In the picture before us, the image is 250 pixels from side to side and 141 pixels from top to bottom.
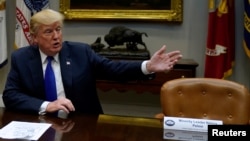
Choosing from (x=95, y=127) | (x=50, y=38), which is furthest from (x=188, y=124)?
(x=50, y=38)

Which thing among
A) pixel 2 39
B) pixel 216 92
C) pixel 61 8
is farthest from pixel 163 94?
pixel 2 39

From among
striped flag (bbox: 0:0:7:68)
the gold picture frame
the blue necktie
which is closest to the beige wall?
the gold picture frame

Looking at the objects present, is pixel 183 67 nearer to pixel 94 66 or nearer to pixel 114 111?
pixel 114 111

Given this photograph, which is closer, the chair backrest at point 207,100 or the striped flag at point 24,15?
the chair backrest at point 207,100

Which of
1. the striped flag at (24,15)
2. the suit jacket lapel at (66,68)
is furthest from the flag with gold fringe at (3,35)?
the suit jacket lapel at (66,68)

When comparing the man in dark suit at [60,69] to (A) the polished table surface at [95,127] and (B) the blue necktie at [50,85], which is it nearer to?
(B) the blue necktie at [50,85]

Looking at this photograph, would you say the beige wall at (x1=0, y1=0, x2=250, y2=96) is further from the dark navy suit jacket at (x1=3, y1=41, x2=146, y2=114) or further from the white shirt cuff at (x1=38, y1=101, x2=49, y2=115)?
the white shirt cuff at (x1=38, y1=101, x2=49, y2=115)

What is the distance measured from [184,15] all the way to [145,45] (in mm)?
564

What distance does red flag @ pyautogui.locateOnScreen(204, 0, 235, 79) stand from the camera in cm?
354

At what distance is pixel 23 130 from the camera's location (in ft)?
4.97

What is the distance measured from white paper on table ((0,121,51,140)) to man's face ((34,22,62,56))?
0.62 m

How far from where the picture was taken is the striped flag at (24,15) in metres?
4.01

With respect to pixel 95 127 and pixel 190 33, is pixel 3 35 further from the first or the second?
pixel 95 127

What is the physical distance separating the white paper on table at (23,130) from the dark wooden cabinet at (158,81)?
1987 millimetres
